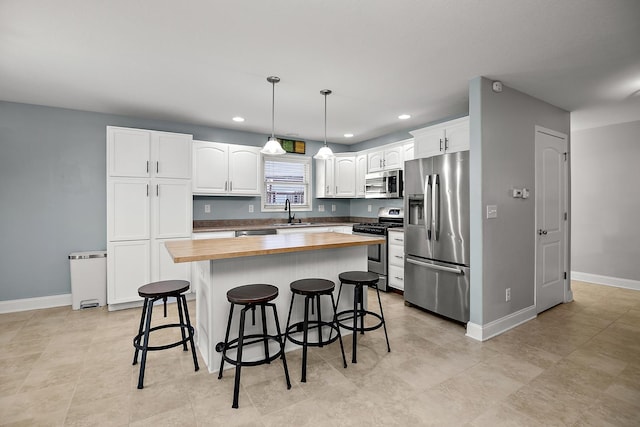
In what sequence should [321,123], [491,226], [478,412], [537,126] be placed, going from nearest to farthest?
[478,412] → [491,226] → [537,126] → [321,123]

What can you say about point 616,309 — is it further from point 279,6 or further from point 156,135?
point 156,135

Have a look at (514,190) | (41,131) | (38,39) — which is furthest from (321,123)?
(41,131)

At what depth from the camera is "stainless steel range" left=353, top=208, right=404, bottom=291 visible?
455cm

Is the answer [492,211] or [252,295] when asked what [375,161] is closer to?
[492,211]

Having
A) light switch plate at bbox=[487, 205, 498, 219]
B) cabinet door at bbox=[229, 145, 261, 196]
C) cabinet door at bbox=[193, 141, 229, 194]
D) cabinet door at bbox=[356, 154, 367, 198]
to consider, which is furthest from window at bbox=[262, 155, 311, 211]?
light switch plate at bbox=[487, 205, 498, 219]

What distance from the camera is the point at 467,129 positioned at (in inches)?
129

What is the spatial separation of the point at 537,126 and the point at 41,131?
601cm

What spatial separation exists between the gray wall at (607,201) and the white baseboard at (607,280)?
0.17ft

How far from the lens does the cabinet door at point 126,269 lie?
12.3 ft

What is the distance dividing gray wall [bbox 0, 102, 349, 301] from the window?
2.21 metres

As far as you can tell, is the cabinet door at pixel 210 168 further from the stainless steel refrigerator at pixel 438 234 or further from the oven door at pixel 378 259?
the stainless steel refrigerator at pixel 438 234

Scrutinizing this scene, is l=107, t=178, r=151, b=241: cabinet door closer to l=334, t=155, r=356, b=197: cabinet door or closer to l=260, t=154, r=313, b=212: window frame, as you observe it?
l=260, t=154, r=313, b=212: window frame

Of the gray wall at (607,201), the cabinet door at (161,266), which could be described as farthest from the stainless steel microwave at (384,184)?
the cabinet door at (161,266)

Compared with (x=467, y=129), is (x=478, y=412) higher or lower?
lower
